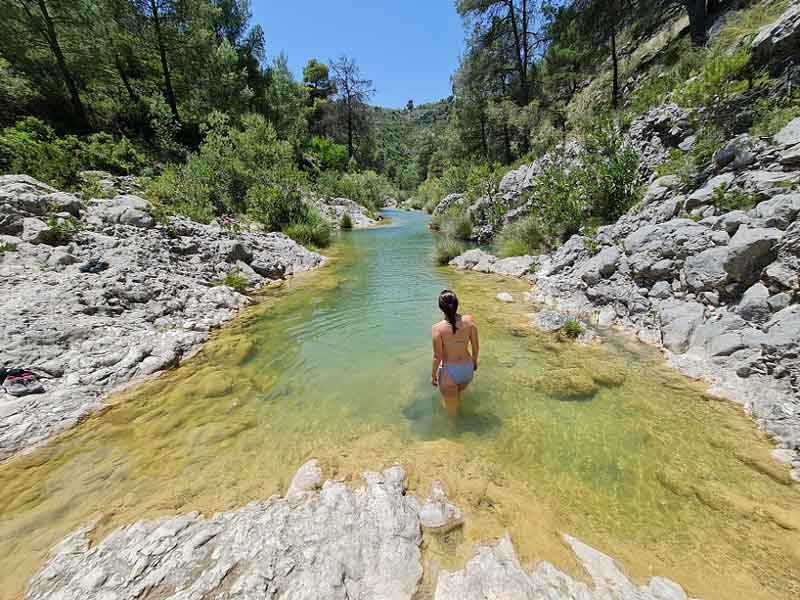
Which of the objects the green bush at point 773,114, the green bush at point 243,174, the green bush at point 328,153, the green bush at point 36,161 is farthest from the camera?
the green bush at point 328,153

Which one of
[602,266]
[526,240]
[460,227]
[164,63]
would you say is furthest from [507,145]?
[164,63]

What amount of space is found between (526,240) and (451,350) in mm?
9965

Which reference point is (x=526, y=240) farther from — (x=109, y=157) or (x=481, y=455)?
(x=109, y=157)

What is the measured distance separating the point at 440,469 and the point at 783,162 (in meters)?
8.00

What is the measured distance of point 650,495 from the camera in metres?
2.95

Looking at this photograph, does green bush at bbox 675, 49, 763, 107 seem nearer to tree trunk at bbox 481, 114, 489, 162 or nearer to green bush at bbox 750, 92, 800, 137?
green bush at bbox 750, 92, 800, 137

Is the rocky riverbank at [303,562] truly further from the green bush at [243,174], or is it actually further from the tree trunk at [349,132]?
the tree trunk at [349,132]

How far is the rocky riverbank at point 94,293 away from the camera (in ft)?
14.7

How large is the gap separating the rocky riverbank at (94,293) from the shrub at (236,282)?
1.7 inches

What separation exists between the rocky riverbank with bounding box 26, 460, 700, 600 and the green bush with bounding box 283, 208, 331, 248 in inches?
563

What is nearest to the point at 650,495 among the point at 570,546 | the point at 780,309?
the point at 570,546

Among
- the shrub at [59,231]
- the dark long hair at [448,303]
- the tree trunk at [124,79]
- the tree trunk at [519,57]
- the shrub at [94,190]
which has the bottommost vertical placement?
the dark long hair at [448,303]

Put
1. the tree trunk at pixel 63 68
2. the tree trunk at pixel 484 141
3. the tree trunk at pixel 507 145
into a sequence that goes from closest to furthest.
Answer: the tree trunk at pixel 63 68, the tree trunk at pixel 507 145, the tree trunk at pixel 484 141

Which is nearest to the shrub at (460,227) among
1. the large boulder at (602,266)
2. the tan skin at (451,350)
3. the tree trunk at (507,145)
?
the tree trunk at (507,145)
